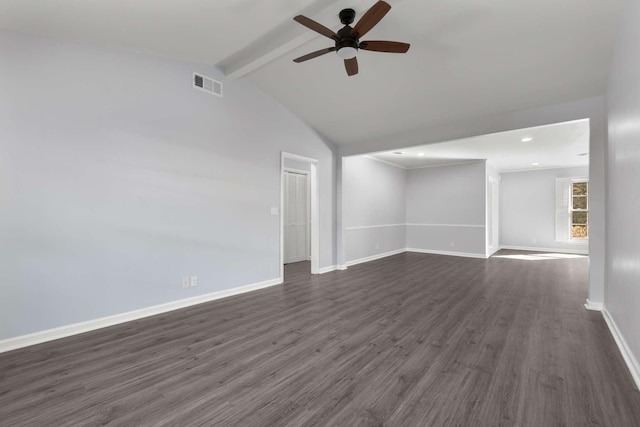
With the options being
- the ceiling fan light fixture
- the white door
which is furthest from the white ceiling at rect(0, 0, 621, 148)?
the white door

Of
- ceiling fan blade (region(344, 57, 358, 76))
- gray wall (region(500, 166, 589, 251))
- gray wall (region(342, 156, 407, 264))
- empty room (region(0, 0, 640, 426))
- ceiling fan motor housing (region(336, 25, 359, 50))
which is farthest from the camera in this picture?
gray wall (region(500, 166, 589, 251))

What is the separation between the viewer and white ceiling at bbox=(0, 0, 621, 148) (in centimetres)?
262

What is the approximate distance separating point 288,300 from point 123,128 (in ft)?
9.57

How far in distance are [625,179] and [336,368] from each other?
2.79m

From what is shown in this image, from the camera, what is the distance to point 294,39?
3.20m

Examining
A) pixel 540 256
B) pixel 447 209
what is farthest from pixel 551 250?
pixel 447 209

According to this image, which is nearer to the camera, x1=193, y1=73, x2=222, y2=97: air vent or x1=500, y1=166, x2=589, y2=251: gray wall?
x1=193, y1=73, x2=222, y2=97: air vent

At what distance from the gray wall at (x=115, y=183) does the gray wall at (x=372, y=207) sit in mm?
2777

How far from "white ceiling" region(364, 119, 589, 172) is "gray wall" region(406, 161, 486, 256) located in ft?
1.30

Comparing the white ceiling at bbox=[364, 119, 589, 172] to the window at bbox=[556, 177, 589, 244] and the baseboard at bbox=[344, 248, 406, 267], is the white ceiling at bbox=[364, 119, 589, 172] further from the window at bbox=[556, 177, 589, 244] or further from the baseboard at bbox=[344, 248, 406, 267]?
the baseboard at bbox=[344, 248, 406, 267]

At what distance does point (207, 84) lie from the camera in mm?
4031

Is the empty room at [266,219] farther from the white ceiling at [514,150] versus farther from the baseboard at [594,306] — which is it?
the white ceiling at [514,150]

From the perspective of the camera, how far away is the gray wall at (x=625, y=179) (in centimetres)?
202

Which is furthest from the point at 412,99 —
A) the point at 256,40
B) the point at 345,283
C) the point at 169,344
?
the point at 169,344
